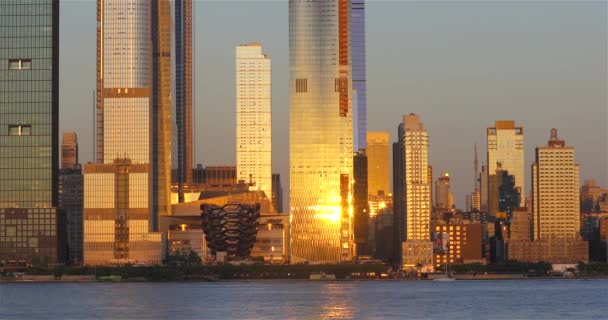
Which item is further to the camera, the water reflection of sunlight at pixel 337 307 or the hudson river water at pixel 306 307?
the hudson river water at pixel 306 307

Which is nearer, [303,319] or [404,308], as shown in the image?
[303,319]

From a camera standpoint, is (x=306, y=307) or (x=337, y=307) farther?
(x=337, y=307)

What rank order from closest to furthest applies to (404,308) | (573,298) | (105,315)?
(105,315) < (404,308) < (573,298)

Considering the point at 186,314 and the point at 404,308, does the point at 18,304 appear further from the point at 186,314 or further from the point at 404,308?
the point at 404,308

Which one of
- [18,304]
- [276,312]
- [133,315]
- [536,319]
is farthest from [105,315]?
[536,319]

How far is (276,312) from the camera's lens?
520 ft

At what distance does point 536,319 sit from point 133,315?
41821mm

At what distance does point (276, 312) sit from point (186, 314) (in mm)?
9667

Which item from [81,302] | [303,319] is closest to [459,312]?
[303,319]

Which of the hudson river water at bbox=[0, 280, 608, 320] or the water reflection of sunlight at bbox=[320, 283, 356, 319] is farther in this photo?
the hudson river water at bbox=[0, 280, 608, 320]

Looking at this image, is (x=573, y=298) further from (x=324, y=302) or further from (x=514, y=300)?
(x=324, y=302)

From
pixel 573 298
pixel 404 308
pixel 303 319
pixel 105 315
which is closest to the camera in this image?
pixel 303 319

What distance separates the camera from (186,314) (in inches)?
6176

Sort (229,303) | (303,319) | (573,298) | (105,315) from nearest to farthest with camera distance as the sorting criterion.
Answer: (303,319), (105,315), (229,303), (573,298)
